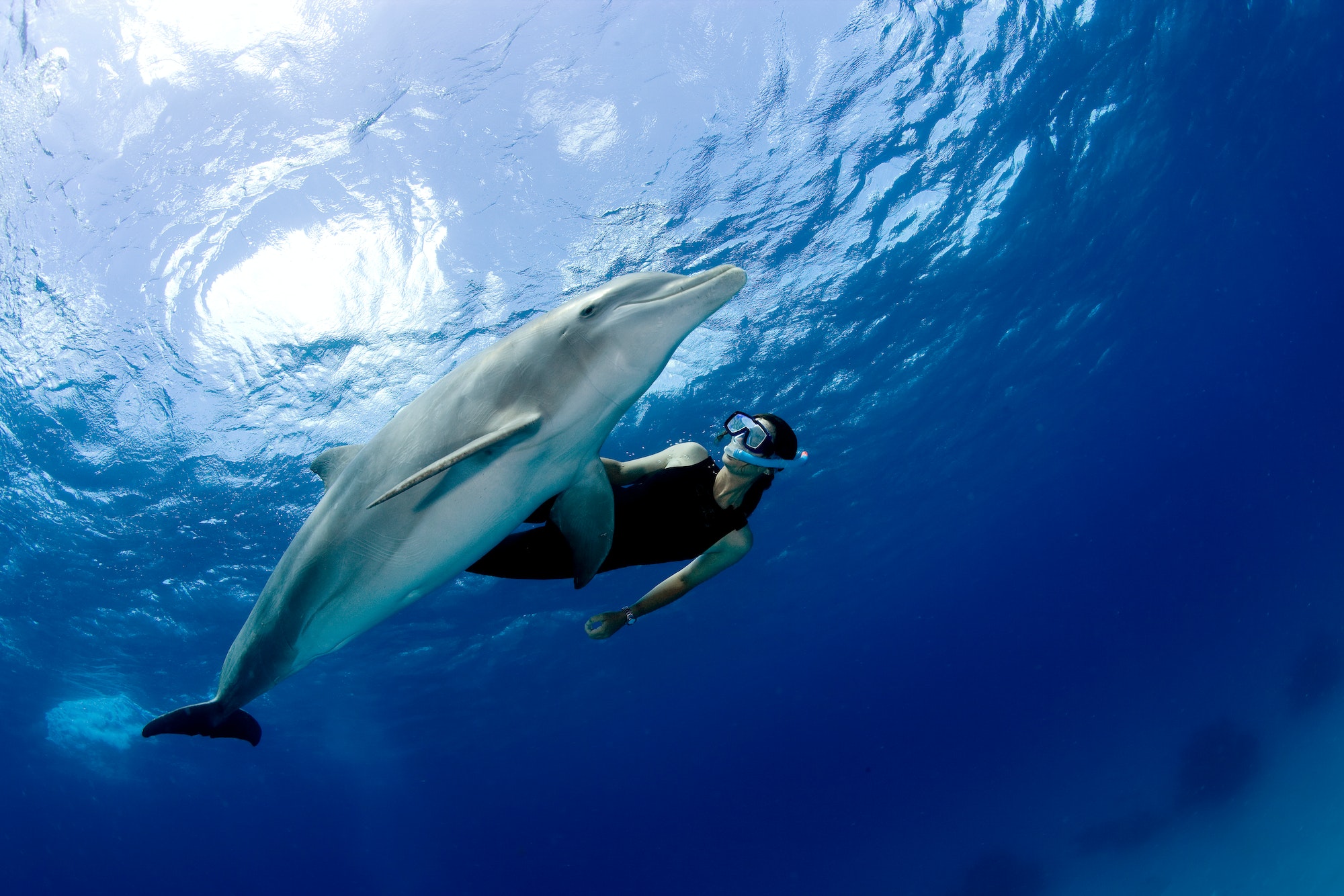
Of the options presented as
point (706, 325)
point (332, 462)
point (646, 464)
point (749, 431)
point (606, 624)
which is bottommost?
point (606, 624)

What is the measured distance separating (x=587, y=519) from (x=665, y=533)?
0.70 meters

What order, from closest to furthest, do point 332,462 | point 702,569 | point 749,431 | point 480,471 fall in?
1. point 480,471
2. point 749,431
3. point 332,462
4. point 702,569

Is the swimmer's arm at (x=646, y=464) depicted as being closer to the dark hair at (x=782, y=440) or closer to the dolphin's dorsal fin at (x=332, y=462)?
the dark hair at (x=782, y=440)

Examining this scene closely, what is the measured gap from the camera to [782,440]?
3.25 m

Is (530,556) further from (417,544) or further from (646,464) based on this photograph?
(417,544)

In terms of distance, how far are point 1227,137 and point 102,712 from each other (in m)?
42.3

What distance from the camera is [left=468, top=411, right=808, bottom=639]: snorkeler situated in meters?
3.63

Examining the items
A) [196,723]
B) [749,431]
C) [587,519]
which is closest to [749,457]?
[749,431]

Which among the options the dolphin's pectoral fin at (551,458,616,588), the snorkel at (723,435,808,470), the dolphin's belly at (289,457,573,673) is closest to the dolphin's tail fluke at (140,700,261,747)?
the dolphin's belly at (289,457,573,673)

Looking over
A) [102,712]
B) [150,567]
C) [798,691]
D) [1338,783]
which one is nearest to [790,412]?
[150,567]

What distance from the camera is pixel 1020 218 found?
12867mm

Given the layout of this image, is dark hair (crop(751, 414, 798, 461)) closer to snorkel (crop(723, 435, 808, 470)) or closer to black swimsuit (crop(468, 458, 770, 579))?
snorkel (crop(723, 435, 808, 470))

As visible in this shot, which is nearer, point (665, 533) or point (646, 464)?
point (665, 533)

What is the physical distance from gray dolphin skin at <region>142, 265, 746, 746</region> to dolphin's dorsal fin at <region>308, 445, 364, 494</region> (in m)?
0.22
